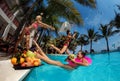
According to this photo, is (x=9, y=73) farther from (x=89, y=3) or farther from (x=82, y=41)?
(x=82, y=41)

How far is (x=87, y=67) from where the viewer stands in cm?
905

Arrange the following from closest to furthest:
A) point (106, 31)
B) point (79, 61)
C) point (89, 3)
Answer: point (79, 61)
point (89, 3)
point (106, 31)

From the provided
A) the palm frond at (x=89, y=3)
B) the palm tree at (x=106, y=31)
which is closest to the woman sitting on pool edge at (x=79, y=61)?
the palm frond at (x=89, y=3)

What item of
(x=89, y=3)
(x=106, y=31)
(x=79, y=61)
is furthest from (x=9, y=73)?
(x=106, y=31)

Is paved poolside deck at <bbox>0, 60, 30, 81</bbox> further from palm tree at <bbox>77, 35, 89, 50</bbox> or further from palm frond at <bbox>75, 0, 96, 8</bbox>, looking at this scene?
palm tree at <bbox>77, 35, 89, 50</bbox>

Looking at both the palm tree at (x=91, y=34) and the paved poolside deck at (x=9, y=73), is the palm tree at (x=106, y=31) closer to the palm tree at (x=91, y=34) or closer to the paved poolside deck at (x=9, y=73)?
the palm tree at (x=91, y=34)

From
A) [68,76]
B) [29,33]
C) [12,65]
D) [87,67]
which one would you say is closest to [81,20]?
[29,33]

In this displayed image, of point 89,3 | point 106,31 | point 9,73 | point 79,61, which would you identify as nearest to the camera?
point 9,73

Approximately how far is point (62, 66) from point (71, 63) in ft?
2.23

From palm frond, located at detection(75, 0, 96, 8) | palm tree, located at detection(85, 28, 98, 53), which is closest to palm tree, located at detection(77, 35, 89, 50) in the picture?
palm tree, located at detection(85, 28, 98, 53)

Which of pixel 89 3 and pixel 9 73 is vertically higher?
pixel 89 3

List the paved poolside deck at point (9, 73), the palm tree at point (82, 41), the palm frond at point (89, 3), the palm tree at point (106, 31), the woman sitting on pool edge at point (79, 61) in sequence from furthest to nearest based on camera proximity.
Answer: the palm tree at point (82, 41)
the palm tree at point (106, 31)
the palm frond at point (89, 3)
the woman sitting on pool edge at point (79, 61)
the paved poolside deck at point (9, 73)

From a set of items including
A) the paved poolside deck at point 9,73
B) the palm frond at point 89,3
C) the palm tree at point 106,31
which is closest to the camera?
the paved poolside deck at point 9,73

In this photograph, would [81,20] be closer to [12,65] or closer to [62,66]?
[62,66]
